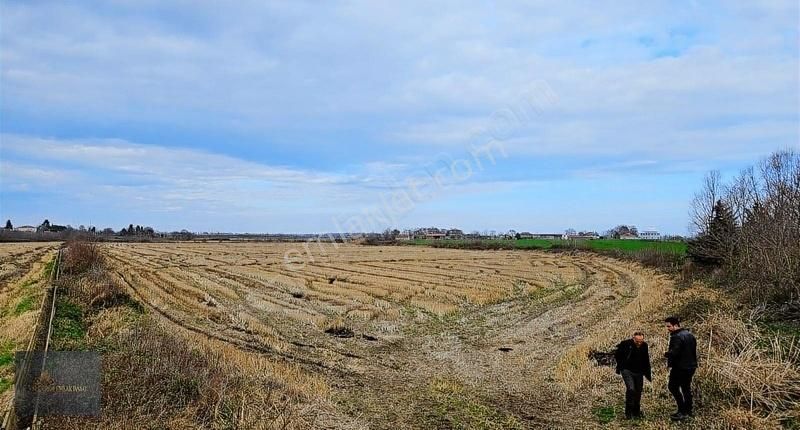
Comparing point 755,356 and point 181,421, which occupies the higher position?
point 755,356

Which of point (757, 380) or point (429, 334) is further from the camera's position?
point (429, 334)

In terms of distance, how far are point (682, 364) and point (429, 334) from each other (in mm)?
10260

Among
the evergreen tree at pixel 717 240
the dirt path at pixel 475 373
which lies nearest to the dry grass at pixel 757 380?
the dirt path at pixel 475 373

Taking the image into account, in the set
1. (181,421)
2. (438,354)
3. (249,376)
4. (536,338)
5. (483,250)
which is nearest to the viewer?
(181,421)

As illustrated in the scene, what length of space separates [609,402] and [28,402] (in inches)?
422

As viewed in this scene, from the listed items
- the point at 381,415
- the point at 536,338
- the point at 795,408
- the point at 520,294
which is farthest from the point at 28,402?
the point at 520,294

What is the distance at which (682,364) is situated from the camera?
9250 mm

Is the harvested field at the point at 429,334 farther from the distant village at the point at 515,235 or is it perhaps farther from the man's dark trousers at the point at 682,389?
the distant village at the point at 515,235

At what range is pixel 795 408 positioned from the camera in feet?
29.8

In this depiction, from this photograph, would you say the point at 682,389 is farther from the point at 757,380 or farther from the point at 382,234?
the point at 382,234

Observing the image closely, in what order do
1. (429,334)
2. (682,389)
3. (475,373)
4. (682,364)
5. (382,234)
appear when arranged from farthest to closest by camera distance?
(382,234) → (429,334) → (475,373) → (682,389) → (682,364)

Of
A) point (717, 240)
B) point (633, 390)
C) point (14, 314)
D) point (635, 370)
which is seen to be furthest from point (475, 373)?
point (717, 240)

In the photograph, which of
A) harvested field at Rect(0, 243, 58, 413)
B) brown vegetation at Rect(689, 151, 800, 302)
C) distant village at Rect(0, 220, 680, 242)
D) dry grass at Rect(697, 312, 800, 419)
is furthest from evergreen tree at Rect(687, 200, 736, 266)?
distant village at Rect(0, 220, 680, 242)

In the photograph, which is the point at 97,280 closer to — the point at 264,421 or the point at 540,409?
the point at 264,421
